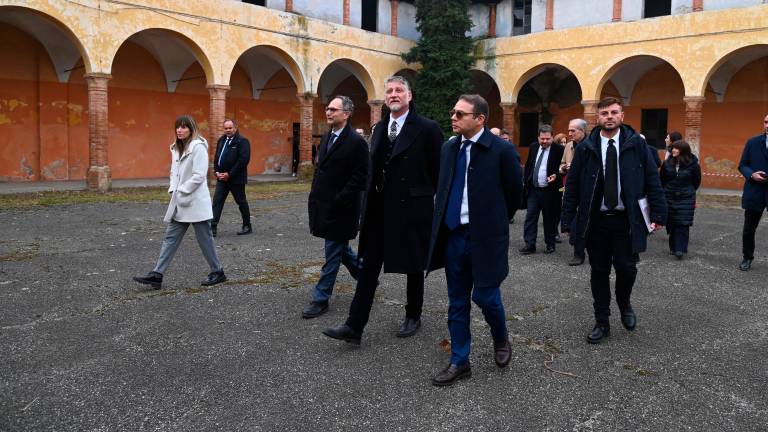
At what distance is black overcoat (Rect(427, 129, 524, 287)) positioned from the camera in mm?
3377

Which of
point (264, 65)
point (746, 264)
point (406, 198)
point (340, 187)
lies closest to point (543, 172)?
point (746, 264)

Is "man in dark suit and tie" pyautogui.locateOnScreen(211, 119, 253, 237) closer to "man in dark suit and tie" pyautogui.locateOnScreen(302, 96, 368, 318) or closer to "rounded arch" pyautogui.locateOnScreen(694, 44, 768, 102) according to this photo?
"man in dark suit and tie" pyautogui.locateOnScreen(302, 96, 368, 318)

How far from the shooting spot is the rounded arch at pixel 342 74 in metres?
21.4

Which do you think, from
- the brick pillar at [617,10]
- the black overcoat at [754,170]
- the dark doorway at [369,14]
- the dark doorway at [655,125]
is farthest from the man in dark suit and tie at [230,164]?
the dark doorway at [655,125]

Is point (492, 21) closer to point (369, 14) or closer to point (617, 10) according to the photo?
point (369, 14)

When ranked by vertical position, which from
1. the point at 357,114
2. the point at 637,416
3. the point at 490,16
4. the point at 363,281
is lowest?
the point at 637,416

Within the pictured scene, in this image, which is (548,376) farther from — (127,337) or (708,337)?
(127,337)

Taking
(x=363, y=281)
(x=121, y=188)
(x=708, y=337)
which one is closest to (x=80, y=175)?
(x=121, y=188)

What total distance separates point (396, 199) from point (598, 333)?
5.98ft

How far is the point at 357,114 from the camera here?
2777 cm

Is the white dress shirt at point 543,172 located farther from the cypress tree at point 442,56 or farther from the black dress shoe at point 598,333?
the cypress tree at point 442,56

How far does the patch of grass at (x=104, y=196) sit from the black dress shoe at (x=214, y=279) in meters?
7.94

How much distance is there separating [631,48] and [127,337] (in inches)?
751

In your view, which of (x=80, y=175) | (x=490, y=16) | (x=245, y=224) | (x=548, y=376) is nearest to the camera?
(x=548, y=376)
